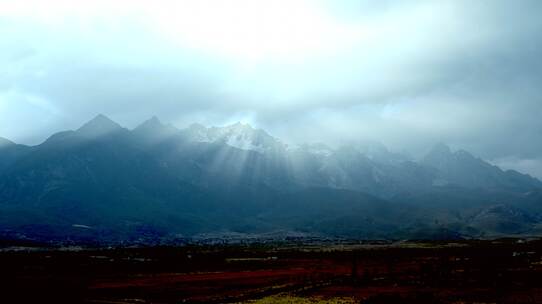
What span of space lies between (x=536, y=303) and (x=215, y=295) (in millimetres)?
44548

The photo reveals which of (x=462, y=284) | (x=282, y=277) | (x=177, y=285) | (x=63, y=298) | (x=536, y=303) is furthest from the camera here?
(x=282, y=277)

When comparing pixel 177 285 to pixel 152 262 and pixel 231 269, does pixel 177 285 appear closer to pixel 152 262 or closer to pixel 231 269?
pixel 231 269

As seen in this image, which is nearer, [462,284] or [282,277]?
[462,284]

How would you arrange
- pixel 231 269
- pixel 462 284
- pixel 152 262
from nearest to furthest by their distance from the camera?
pixel 462 284 → pixel 231 269 → pixel 152 262

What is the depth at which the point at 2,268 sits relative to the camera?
140 metres

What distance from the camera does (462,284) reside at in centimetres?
8938

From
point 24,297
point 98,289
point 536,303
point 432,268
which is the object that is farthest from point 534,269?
point 24,297

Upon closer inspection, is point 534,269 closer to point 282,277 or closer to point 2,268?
point 282,277

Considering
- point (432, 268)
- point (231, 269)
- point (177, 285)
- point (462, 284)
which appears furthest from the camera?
point (231, 269)

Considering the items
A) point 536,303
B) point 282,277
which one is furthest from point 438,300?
point 282,277

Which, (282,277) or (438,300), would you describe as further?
(282,277)

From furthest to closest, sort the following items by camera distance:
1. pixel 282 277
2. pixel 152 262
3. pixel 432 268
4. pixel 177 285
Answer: pixel 152 262
pixel 432 268
pixel 282 277
pixel 177 285

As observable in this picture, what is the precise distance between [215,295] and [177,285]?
17402mm

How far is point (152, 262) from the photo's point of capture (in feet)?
535
